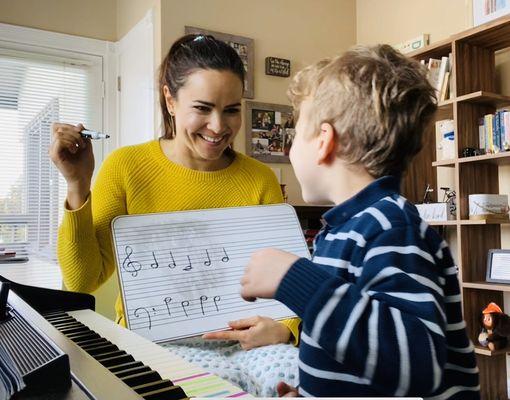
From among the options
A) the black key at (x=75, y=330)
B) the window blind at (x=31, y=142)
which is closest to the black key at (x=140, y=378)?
the black key at (x=75, y=330)

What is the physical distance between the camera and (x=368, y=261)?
616 millimetres

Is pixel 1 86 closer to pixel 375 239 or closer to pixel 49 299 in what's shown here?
pixel 49 299

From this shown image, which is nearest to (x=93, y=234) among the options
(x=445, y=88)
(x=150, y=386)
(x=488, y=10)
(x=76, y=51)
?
(x=150, y=386)

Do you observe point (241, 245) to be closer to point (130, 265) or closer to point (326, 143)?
point (130, 265)

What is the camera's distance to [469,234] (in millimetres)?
2684

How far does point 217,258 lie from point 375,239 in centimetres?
52

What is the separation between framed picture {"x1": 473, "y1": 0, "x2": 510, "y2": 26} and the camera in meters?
2.70

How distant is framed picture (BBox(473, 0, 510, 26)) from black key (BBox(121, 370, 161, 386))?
112 inches

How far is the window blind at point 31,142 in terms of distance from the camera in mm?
3584

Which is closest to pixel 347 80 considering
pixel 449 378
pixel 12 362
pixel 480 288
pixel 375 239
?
pixel 375 239

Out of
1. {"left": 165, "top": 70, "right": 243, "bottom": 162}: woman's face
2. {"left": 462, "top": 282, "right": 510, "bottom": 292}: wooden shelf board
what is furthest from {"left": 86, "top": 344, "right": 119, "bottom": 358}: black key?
{"left": 462, "top": 282, "right": 510, "bottom": 292}: wooden shelf board

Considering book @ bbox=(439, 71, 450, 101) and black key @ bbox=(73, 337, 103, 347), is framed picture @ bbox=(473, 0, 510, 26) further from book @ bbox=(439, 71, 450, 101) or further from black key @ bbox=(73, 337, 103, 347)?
black key @ bbox=(73, 337, 103, 347)

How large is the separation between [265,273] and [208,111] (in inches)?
27.2

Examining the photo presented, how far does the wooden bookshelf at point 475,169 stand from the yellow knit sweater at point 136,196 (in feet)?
5.35
